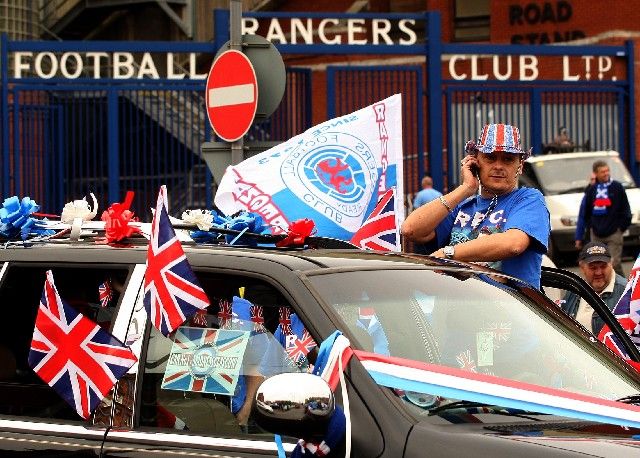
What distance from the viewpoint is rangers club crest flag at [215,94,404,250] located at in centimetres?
732

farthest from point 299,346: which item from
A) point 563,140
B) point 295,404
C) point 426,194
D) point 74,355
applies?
point 563,140

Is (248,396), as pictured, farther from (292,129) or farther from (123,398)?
(292,129)

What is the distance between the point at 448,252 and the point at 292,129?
1278 centimetres

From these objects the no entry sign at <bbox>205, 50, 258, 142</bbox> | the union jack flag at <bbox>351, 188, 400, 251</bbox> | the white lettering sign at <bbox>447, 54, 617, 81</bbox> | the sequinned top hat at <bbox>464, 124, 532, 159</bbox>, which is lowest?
the union jack flag at <bbox>351, 188, 400, 251</bbox>

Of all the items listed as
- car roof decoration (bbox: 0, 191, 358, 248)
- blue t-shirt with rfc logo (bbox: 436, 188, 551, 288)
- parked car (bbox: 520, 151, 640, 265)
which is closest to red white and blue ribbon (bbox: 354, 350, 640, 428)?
car roof decoration (bbox: 0, 191, 358, 248)

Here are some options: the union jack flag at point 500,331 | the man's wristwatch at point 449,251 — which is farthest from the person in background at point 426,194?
the union jack flag at point 500,331

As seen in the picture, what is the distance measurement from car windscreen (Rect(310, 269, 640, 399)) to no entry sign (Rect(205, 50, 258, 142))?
5.32 meters

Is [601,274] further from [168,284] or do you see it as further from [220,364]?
[168,284]

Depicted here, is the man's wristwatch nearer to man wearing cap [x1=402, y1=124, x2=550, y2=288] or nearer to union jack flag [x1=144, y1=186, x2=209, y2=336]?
man wearing cap [x1=402, y1=124, x2=550, y2=288]

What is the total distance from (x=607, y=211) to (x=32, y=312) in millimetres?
14822

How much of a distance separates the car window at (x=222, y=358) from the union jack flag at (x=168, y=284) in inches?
4.2

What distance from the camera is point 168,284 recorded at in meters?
4.67

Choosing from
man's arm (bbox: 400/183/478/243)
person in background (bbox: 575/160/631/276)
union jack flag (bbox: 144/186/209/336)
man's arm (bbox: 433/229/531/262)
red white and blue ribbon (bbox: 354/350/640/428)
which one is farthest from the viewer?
person in background (bbox: 575/160/631/276)

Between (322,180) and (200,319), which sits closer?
(200,319)
